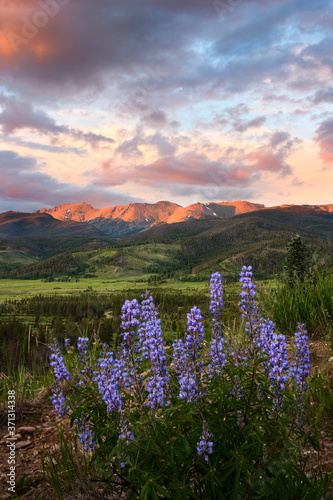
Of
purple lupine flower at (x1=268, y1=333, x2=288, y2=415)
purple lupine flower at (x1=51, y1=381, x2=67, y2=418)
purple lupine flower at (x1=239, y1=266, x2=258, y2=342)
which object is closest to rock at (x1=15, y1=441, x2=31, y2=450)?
purple lupine flower at (x1=51, y1=381, x2=67, y2=418)

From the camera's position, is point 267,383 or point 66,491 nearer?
point 267,383

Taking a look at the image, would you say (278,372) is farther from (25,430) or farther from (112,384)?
(25,430)

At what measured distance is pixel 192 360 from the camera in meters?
3.94

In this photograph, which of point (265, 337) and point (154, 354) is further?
point (265, 337)

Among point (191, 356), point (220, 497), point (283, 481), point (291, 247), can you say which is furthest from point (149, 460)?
point (291, 247)

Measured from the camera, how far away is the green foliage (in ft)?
32.3

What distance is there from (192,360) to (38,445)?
4.64 metres

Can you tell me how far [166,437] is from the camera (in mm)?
3549

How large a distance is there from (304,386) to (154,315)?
2.72 m

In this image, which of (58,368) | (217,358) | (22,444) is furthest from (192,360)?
(22,444)

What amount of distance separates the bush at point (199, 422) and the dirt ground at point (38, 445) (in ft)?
3.11

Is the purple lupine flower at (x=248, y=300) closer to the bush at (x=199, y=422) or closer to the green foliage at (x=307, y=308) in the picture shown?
the bush at (x=199, y=422)

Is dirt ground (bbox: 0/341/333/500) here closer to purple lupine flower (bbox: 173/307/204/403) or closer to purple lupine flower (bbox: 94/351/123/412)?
purple lupine flower (bbox: 94/351/123/412)

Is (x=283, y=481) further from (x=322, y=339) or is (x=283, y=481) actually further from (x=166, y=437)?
(x=322, y=339)
